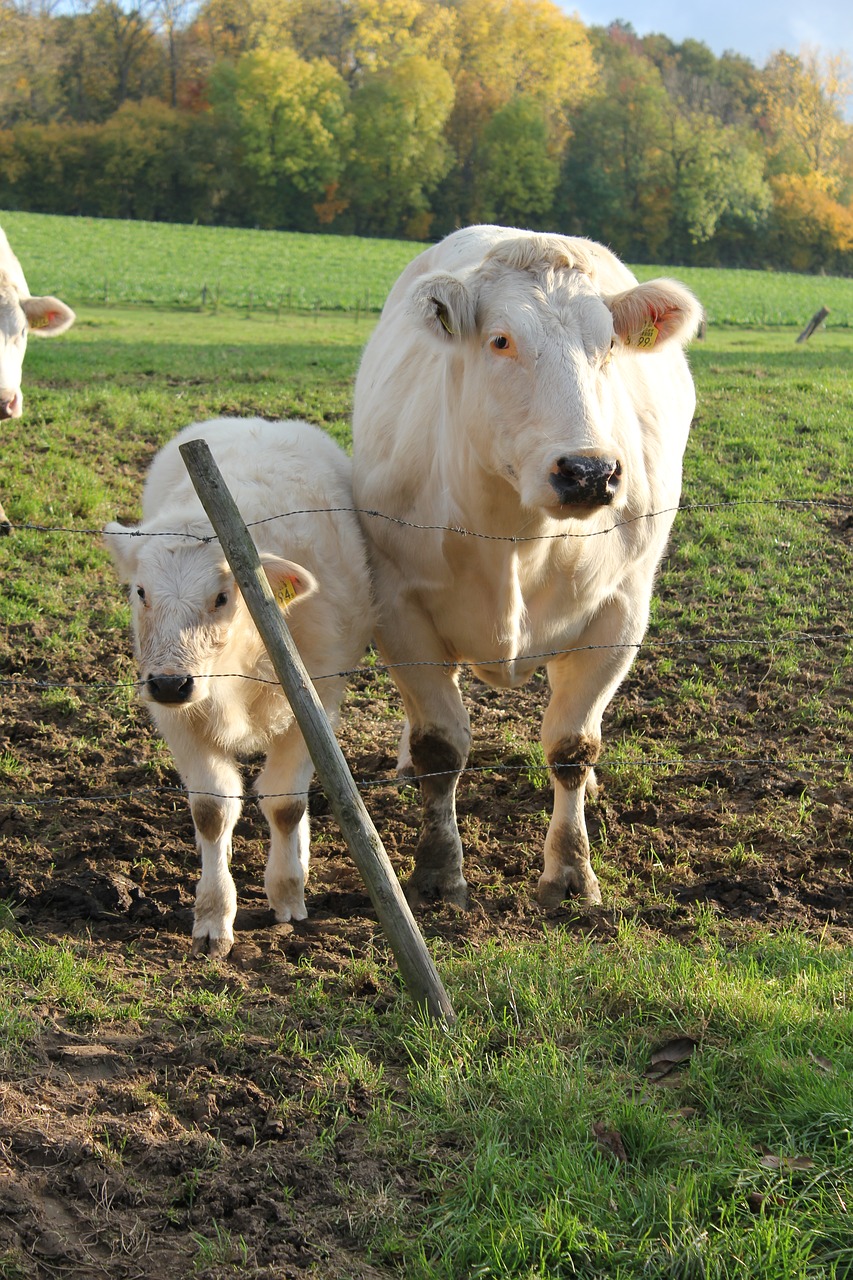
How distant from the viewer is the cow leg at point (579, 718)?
17.2ft

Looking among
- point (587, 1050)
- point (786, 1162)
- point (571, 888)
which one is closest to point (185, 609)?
point (587, 1050)

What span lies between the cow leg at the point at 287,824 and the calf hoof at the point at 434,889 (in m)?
0.47

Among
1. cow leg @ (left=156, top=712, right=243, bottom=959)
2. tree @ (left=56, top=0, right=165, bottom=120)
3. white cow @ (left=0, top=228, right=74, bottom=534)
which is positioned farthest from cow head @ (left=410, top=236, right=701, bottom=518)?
tree @ (left=56, top=0, right=165, bottom=120)

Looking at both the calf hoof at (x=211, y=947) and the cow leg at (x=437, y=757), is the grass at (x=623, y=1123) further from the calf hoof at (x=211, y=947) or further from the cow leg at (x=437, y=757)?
the cow leg at (x=437, y=757)

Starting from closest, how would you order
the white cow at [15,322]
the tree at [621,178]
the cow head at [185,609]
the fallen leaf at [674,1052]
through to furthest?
the fallen leaf at [674,1052] → the cow head at [185,609] → the white cow at [15,322] → the tree at [621,178]

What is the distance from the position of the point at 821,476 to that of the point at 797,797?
5.73 m

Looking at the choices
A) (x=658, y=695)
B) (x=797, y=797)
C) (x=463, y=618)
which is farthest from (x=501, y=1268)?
(x=658, y=695)

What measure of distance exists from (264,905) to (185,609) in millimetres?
1467

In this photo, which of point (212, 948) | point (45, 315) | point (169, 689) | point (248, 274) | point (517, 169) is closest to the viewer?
point (169, 689)

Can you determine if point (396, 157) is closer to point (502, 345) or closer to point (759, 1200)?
point (502, 345)

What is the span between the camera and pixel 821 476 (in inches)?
431

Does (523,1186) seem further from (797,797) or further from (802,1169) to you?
(797,797)

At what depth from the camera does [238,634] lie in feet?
15.1

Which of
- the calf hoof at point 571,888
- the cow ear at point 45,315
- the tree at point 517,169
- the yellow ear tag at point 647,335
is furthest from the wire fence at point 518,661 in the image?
the tree at point 517,169
